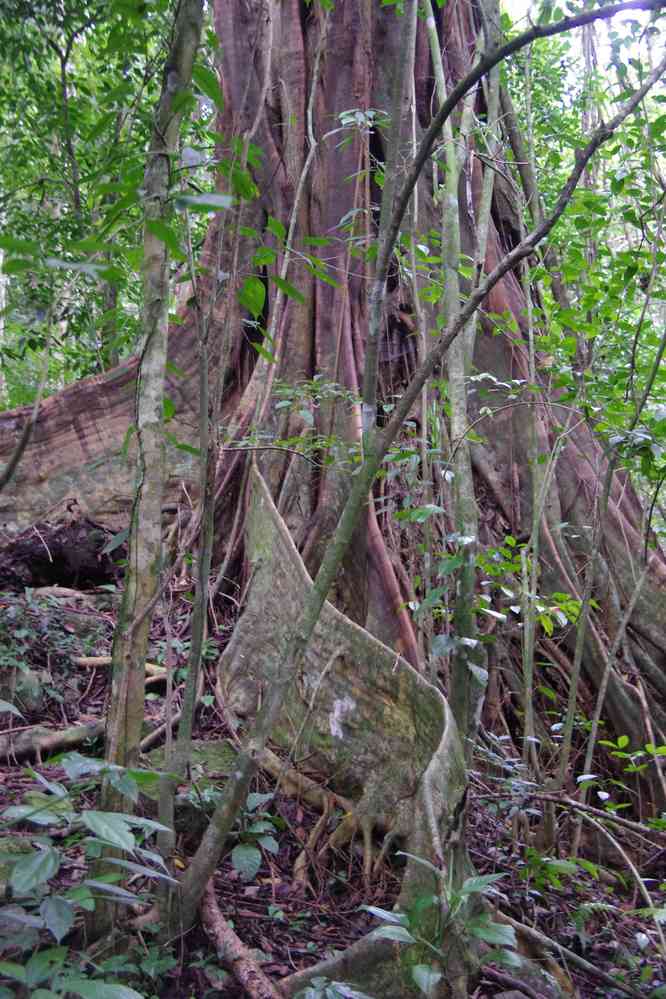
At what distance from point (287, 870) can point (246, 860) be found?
43cm

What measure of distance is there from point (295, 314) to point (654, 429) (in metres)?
2.30

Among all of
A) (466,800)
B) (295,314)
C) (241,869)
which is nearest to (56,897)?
(241,869)

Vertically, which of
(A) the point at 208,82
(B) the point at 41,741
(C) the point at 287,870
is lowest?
(C) the point at 287,870

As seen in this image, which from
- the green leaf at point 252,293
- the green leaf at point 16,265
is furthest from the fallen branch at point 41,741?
the green leaf at point 16,265

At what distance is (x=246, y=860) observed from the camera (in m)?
2.25

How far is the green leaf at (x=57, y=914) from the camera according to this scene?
1384 mm

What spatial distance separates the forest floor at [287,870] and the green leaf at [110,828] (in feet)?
1.52

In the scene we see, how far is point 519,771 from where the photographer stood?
3076 mm

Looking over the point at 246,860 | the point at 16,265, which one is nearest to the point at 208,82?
the point at 16,265

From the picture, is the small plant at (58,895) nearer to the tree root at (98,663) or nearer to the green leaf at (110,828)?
the green leaf at (110,828)

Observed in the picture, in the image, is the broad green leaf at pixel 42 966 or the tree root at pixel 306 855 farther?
the tree root at pixel 306 855

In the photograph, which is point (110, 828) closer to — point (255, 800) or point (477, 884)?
point (477, 884)

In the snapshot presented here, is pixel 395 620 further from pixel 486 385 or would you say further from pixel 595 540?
pixel 486 385

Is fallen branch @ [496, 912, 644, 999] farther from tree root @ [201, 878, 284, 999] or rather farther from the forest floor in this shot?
tree root @ [201, 878, 284, 999]
